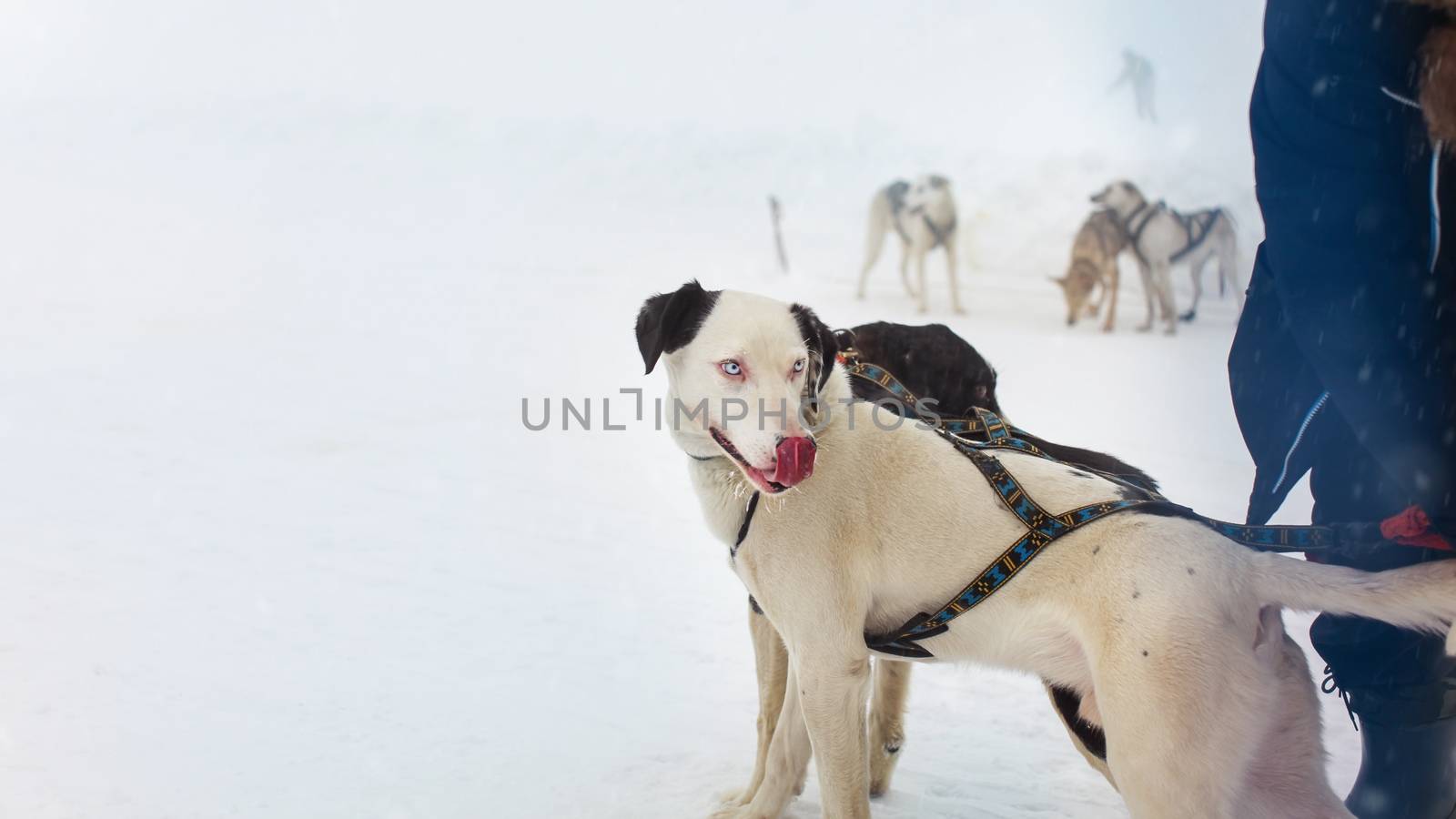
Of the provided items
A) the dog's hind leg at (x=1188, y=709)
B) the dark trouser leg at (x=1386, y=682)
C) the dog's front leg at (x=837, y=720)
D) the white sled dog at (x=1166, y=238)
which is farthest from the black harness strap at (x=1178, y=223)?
the dog's hind leg at (x=1188, y=709)

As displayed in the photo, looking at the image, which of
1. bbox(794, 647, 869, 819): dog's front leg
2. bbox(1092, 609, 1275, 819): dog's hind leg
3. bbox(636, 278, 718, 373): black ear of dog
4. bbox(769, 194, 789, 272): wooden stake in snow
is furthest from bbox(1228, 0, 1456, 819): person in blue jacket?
bbox(769, 194, 789, 272): wooden stake in snow

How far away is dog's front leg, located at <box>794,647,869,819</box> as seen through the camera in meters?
2.12

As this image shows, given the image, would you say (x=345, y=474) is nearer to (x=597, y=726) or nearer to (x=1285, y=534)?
(x=597, y=726)

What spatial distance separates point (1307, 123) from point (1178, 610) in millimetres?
873

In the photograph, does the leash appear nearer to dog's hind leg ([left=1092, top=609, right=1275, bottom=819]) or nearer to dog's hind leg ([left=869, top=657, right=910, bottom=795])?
dog's hind leg ([left=1092, top=609, right=1275, bottom=819])

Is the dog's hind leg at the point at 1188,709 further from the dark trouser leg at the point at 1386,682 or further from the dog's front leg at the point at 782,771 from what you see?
the dog's front leg at the point at 782,771

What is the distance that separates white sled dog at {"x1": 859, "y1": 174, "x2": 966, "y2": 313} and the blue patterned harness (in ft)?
30.4

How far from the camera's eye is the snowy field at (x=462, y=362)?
3.09 meters

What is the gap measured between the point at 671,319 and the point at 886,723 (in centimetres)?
141

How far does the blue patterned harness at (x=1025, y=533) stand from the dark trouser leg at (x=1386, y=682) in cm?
27

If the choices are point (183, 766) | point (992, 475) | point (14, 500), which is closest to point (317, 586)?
point (183, 766)

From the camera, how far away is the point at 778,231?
14.0 meters

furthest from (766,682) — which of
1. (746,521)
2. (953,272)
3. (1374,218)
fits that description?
(953,272)

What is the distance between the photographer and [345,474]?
5992 mm
